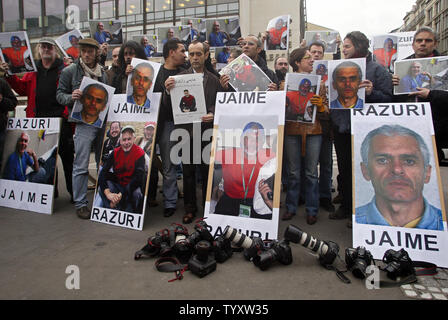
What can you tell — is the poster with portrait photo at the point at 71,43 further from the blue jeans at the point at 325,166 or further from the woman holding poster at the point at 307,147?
the blue jeans at the point at 325,166

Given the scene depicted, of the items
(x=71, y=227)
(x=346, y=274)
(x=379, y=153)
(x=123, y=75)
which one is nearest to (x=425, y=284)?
(x=346, y=274)

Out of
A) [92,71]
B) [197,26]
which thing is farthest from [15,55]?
[197,26]

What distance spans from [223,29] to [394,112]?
188 inches

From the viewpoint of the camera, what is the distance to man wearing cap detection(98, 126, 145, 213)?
11.3 ft

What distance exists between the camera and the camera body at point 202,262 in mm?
2309

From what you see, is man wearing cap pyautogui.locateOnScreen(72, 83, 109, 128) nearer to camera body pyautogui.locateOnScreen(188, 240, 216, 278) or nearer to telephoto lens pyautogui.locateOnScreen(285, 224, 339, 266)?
camera body pyautogui.locateOnScreen(188, 240, 216, 278)

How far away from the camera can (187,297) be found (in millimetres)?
2035

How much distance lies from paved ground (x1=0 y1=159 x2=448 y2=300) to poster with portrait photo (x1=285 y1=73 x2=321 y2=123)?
125 cm

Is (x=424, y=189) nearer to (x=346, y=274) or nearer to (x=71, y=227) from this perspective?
(x=346, y=274)

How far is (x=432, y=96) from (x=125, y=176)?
3.35 metres

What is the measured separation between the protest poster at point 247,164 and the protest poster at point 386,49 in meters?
3.48

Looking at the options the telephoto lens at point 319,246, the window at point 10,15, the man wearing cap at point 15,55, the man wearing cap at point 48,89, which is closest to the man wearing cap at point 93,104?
the man wearing cap at point 48,89

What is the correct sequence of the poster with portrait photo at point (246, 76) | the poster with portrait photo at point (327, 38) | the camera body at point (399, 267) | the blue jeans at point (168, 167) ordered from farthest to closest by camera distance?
the poster with portrait photo at point (327, 38) → the blue jeans at point (168, 167) → the poster with portrait photo at point (246, 76) → the camera body at point (399, 267)
